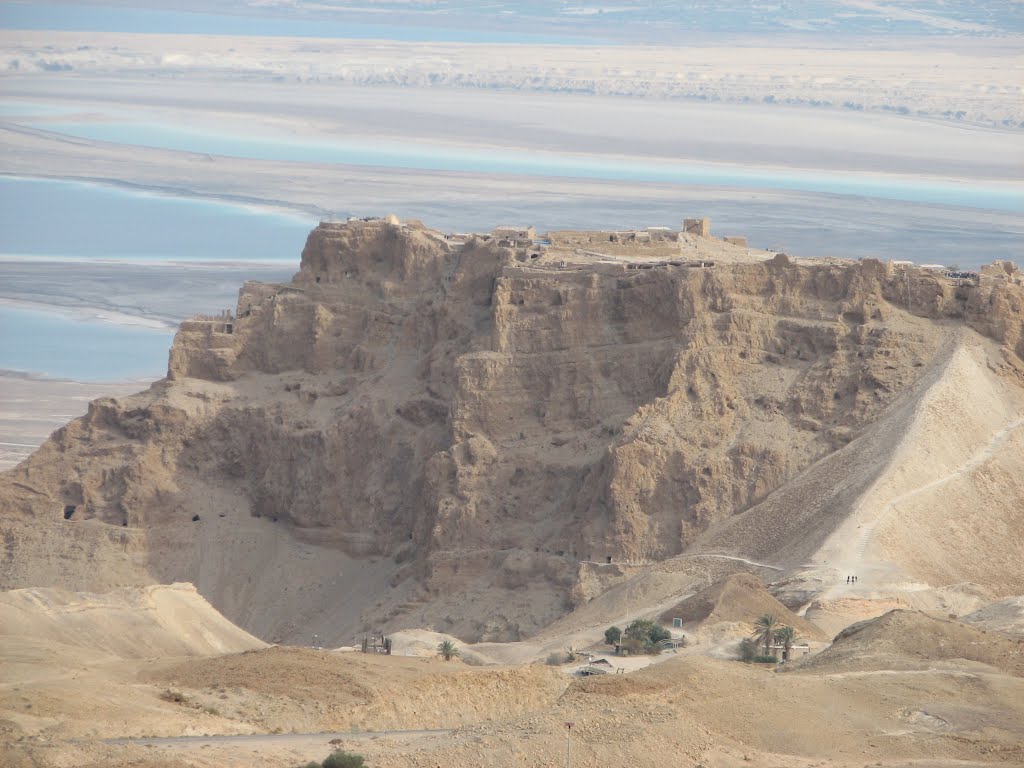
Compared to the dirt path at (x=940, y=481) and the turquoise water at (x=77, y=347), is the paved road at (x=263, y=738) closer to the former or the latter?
the dirt path at (x=940, y=481)

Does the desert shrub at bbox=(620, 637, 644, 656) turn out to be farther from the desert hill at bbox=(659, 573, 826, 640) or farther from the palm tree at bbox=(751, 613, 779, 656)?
the palm tree at bbox=(751, 613, 779, 656)

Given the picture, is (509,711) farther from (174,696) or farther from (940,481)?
(940,481)

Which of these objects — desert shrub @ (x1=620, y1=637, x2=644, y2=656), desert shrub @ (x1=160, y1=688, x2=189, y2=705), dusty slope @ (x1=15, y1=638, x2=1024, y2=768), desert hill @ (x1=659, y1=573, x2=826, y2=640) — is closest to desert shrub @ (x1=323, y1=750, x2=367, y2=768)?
dusty slope @ (x1=15, y1=638, x2=1024, y2=768)

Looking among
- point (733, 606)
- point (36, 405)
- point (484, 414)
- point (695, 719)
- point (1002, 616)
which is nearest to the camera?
point (695, 719)

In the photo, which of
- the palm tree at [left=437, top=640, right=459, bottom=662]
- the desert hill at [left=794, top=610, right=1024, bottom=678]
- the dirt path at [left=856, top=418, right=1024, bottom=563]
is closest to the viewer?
the desert hill at [left=794, top=610, right=1024, bottom=678]

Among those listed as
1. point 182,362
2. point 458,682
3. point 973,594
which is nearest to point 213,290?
point 182,362

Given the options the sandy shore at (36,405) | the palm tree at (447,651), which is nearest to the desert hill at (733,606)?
the palm tree at (447,651)

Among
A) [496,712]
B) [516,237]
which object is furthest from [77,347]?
[496,712]
